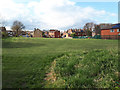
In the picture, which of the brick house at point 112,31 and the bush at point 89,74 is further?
the brick house at point 112,31

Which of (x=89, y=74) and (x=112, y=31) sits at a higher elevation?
(x=112, y=31)

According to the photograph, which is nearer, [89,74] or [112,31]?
[89,74]

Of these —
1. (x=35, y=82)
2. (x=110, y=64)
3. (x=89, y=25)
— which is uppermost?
(x=89, y=25)

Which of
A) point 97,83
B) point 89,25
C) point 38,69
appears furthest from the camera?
point 89,25

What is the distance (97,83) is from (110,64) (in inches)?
73.7

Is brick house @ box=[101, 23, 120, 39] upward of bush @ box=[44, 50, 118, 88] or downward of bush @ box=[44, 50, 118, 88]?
upward

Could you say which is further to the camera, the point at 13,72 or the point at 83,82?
the point at 13,72

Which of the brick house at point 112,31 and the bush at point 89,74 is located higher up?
the brick house at point 112,31

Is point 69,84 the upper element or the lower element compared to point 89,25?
lower

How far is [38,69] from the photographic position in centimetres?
776

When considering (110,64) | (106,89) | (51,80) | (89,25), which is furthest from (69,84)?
(89,25)

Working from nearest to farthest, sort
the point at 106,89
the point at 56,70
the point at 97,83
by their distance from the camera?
1. the point at 106,89
2. the point at 97,83
3. the point at 56,70

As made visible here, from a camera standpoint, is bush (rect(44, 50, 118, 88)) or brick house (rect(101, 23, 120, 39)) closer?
→ bush (rect(44, 50, 118, 88))

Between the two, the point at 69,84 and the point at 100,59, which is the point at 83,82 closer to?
the point at 69,84
